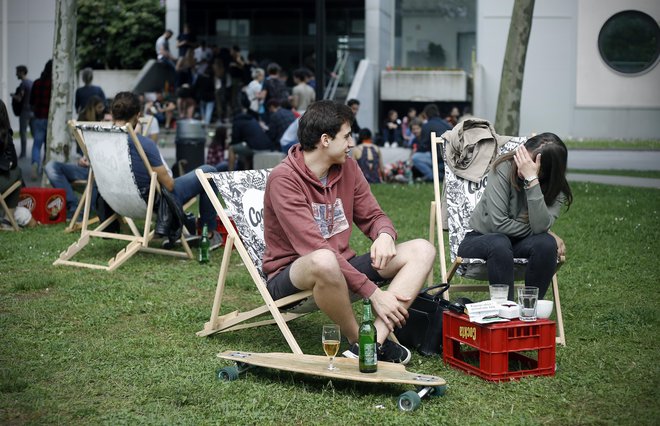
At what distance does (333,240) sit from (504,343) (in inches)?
45.4

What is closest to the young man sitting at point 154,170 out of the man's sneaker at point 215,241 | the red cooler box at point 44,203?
the man's sneaker at point 215,241

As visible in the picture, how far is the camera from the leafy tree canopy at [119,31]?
30.1 meters

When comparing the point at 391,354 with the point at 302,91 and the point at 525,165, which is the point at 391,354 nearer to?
the point at 525,165

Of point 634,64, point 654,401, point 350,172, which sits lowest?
point 654,401

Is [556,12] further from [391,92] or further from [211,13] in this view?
[211,13]

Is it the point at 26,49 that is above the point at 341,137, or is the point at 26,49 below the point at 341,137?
above

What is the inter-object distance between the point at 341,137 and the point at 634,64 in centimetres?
2445

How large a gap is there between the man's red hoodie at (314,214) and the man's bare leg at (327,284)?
0.34ft

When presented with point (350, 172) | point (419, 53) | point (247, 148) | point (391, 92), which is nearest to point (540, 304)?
point (350, 172)

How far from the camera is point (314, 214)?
5.29 metres

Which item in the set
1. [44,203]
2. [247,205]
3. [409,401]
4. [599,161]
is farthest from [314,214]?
[599,161]

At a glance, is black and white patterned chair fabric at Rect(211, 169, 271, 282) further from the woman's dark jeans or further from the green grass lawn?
the woman's dark jeans

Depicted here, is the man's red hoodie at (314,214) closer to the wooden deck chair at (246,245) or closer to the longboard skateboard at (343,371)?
the wooden deck chair at (246,245)

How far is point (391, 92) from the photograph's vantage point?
26797 millimetres
